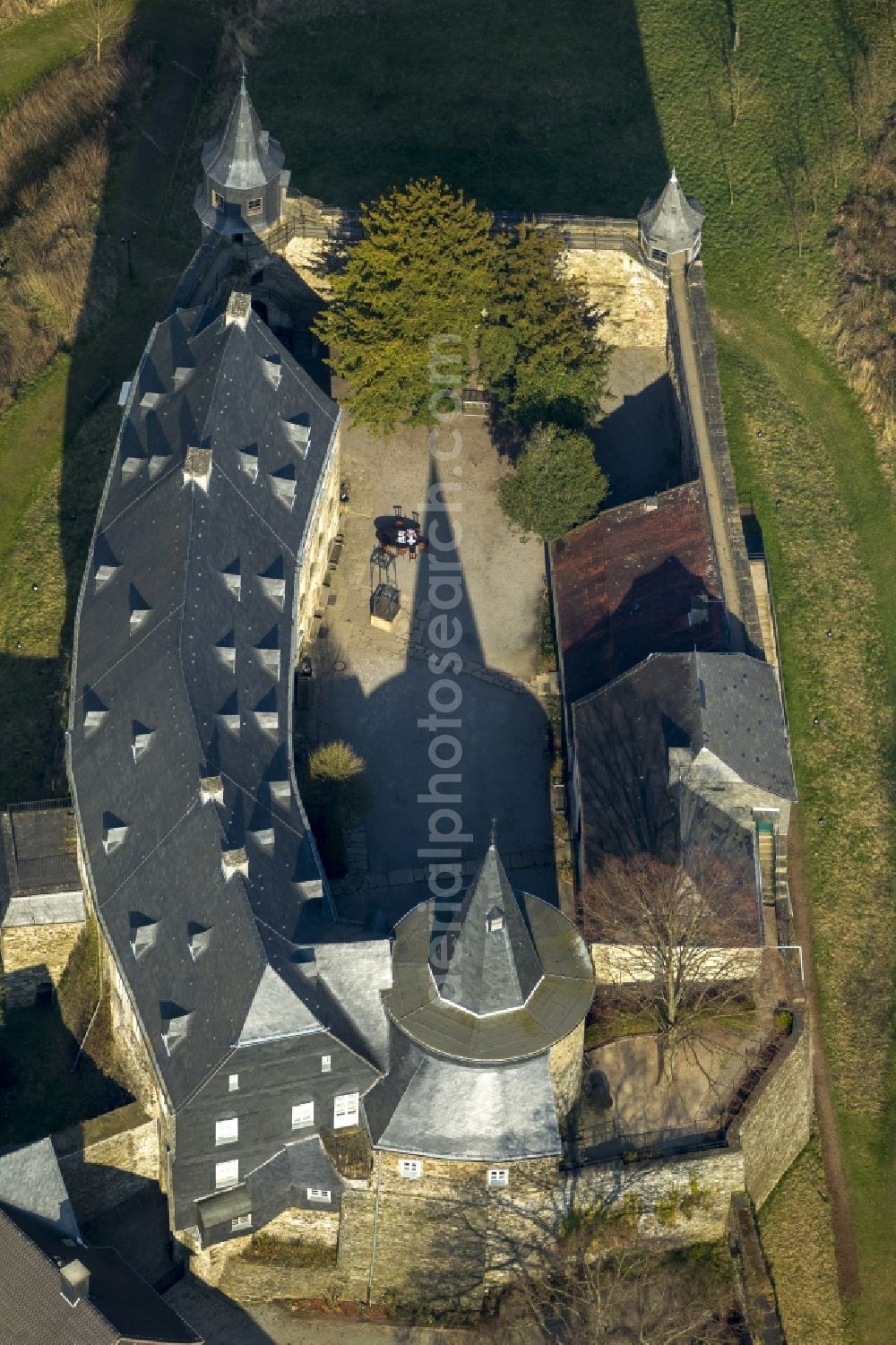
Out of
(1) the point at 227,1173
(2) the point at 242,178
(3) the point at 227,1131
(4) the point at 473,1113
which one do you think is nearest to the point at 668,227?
(2) the point at 242,178

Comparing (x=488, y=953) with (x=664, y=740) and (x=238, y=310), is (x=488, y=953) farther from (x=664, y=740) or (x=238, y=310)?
(x=238, y=310)

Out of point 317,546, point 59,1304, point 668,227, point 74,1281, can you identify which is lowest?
point 59,1304

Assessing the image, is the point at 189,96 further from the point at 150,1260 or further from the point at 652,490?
the point at 150,1260

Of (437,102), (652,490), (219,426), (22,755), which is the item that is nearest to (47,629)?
(22,755)

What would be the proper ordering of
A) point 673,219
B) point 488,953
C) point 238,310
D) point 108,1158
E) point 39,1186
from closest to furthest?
point 488,953, point 39,1186, point 108,1158, point 238,310, point 673,219

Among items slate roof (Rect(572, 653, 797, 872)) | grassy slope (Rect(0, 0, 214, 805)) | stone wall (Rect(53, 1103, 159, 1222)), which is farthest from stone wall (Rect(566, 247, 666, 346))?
stone wall (Rect(53, 1103, 159, 1222))

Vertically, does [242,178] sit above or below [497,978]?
above
